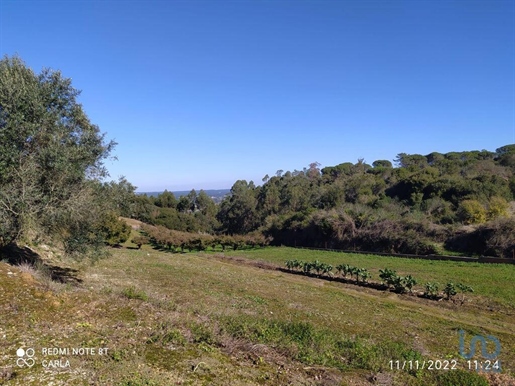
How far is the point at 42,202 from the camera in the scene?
1024cm

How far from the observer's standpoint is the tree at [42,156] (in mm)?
9633

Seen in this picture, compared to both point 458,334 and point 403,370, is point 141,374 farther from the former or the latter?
point 458,334

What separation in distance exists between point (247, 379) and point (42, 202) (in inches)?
361

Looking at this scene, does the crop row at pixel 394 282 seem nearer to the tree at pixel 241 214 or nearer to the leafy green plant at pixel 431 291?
the leafy green plant at pixel 431 291

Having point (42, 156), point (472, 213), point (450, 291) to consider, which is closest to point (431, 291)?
point (450, 291)

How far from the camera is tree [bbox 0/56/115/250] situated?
31.6ft

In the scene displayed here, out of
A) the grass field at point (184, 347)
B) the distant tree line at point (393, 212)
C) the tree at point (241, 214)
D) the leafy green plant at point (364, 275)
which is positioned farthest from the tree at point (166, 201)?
the grass field at point (184, 347)

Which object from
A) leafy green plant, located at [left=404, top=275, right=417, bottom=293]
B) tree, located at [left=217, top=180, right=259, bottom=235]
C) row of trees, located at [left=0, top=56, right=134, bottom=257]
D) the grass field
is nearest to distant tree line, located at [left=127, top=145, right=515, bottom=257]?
tree, located at [left=217, top=180, right=259, bottom=235]

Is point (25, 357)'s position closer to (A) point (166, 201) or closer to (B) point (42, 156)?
(B) point (42, 156)

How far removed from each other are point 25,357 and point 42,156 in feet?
24.0

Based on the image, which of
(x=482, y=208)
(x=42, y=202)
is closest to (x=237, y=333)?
(x=42, y=202)

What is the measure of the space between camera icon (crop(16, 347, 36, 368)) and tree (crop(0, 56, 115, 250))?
6.13m

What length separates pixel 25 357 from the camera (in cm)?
473

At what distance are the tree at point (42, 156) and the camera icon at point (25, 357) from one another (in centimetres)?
613
